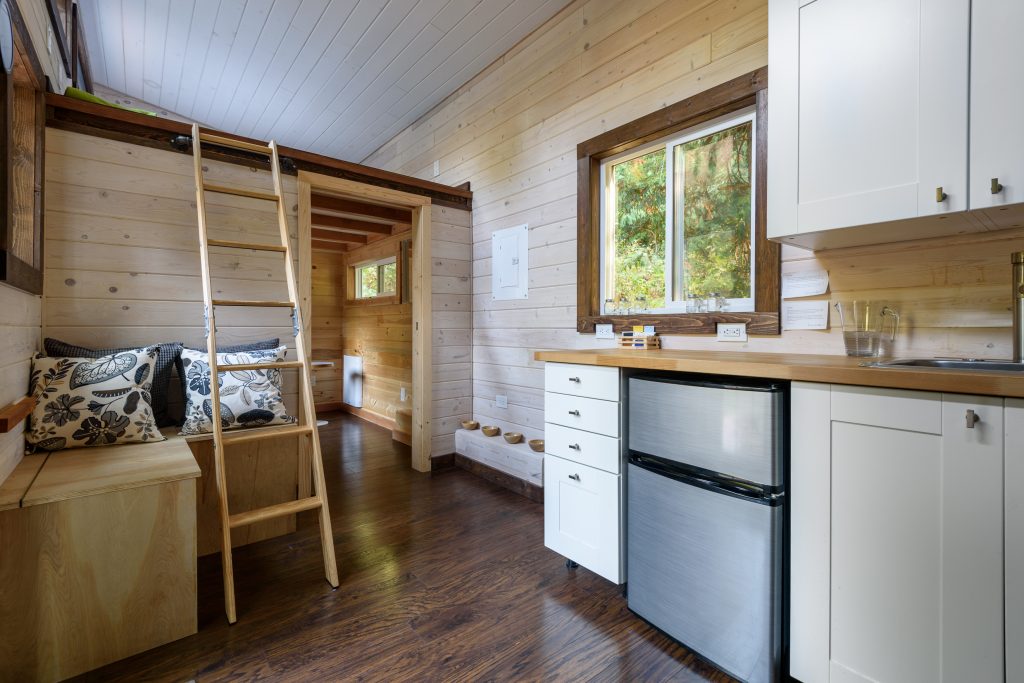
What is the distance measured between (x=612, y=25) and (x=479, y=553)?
2824mm

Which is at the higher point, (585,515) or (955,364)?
(955,364)

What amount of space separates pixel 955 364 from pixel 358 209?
3988 millimetres

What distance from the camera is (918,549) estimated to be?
1052 mm

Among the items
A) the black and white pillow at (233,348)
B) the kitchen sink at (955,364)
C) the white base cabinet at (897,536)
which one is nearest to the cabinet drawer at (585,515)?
the white base cabinet at (897,536)

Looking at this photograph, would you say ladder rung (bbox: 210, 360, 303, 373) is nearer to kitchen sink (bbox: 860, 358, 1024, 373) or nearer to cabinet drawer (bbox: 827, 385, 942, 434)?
cabinet drawer (bbox: 827, 385, 942, 434)

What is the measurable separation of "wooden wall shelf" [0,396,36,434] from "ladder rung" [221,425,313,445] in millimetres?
610

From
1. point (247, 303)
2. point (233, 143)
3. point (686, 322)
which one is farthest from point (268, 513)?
point (686, 322)

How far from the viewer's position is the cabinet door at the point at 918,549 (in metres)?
0.97

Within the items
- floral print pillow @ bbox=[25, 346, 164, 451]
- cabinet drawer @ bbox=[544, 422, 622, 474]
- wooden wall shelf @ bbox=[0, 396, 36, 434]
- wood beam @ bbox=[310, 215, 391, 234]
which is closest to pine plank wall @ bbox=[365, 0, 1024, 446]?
cabinet drawer @ bbox=[544, 422, 622, 474]

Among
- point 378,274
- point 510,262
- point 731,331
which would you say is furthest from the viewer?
point 378,274

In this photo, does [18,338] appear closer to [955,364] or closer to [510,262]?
[510,262]

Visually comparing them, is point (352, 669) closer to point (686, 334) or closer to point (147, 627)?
point (147, 627)

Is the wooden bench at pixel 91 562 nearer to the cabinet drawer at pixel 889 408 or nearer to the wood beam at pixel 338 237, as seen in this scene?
the cabinet drawer at pixel 889 408

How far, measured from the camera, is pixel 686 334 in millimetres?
2158
